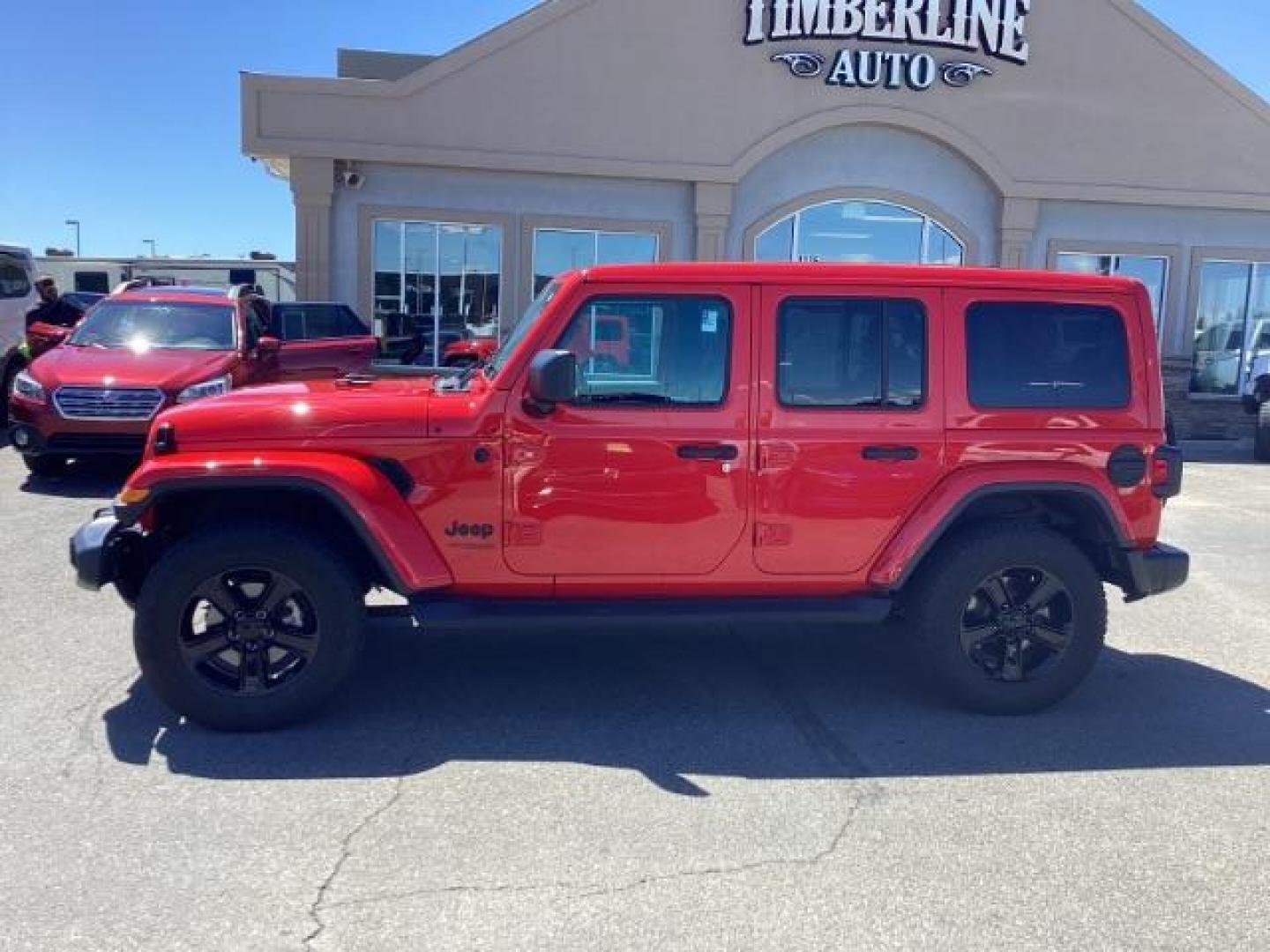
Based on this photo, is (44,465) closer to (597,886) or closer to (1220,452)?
(597,886)

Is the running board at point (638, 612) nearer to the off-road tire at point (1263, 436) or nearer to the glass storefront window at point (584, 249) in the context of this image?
the glass storefront window at point (584, 249)

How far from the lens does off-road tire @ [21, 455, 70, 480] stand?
9766mm

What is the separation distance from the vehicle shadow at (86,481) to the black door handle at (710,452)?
22.2 ft

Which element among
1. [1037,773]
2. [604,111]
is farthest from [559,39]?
[1037,773]

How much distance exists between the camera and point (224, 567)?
4.23 m

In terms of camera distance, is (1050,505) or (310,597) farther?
(1050,505)

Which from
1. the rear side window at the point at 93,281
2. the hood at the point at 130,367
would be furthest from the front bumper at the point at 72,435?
the rear side window at the point at 93,281

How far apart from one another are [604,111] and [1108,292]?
1178cm

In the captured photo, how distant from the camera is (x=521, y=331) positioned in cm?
460

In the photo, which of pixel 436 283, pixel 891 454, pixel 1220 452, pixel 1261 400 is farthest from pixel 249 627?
pixel 1220 452

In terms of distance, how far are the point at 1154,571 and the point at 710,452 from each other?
2.10 metres

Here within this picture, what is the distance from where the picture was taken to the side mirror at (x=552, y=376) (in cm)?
417

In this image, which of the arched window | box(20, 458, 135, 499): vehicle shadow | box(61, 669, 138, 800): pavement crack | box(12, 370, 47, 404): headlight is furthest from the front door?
the arched window

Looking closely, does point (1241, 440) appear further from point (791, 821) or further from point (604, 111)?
point (791, 821)
